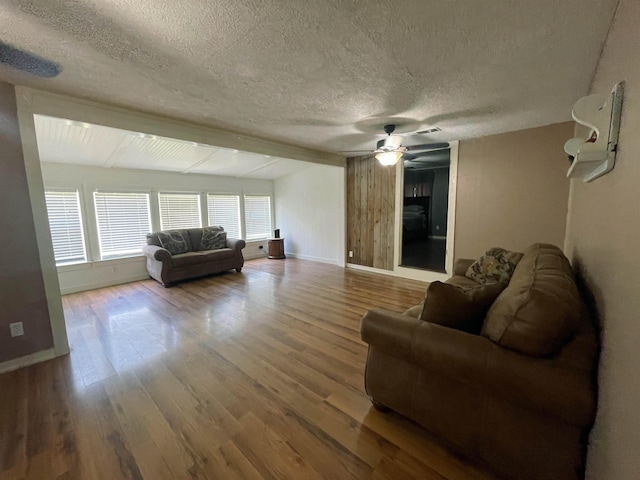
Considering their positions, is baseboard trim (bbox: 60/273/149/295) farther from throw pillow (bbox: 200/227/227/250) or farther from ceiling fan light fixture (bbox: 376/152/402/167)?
ceiling fan light fixture (bbox: 376/152/402/167)

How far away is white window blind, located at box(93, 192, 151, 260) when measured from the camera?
14.9ft

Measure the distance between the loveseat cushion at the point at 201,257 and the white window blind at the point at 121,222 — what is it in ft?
3.37

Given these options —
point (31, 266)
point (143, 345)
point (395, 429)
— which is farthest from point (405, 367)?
point (31, 266)

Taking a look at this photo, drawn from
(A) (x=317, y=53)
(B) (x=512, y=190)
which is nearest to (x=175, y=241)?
(A) (x=317, y=53)

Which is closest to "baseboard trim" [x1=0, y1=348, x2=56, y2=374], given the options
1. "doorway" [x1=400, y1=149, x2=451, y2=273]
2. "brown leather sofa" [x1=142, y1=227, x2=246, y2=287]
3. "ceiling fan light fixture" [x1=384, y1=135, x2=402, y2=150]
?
"brown leather sofa" [x1=142, y1=227, x2=246, y2=287]

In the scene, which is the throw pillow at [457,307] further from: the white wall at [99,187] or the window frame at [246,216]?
the window frame at [246,216]

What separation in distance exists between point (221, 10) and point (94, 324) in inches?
139

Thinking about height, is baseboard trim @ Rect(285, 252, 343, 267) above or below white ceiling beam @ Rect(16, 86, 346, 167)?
below

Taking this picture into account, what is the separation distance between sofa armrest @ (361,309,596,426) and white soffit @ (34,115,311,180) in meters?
3.29

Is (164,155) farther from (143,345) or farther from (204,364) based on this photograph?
(204,364)

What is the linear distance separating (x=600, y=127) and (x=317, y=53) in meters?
1.60

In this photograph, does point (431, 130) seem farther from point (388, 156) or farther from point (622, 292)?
point (622, 292)

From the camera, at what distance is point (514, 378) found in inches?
42.8

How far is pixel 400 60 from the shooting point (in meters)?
1.82
